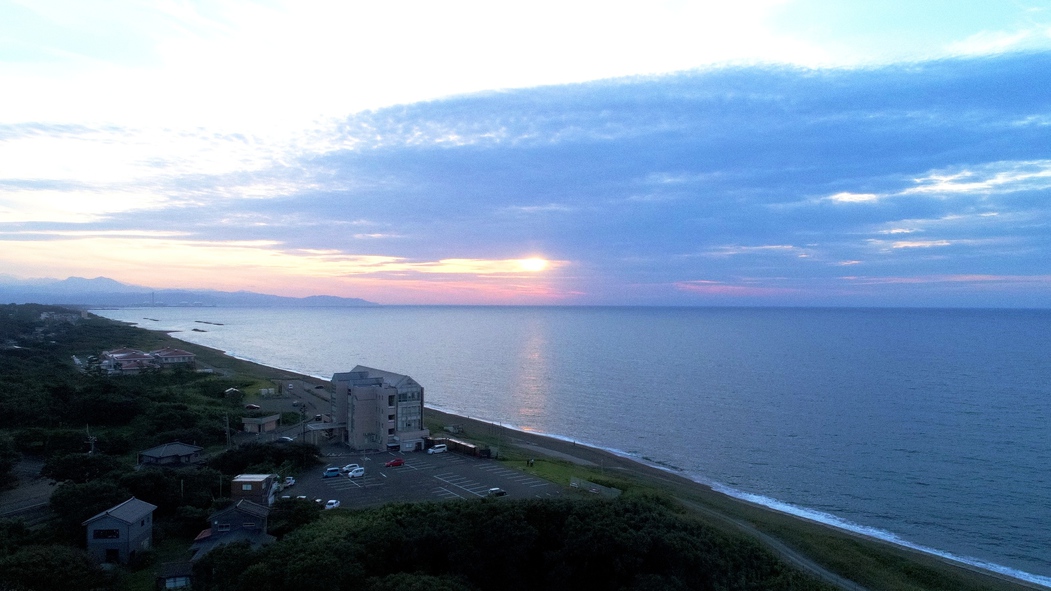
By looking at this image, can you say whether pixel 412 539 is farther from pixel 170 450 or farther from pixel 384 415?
pixel 170 450

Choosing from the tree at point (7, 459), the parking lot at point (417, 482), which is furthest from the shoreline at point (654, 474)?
the tree at point (7, 459)

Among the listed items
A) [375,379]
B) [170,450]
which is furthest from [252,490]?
[375,379]

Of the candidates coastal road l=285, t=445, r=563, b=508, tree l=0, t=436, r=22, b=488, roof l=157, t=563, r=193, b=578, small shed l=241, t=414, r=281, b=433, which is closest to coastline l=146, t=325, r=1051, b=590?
coastal road l=285, t=445, r=563, b=508

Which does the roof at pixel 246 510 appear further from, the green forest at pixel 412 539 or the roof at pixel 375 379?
the roof at pixel 375 379

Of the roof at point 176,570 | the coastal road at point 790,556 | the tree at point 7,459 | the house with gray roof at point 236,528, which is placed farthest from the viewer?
the tree at point 7,459

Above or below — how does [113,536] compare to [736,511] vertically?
above

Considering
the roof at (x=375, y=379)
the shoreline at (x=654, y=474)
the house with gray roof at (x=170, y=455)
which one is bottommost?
the shoreline at (x=654, y=474)

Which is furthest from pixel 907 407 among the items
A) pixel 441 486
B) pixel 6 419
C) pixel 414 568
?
pixel 6 419
